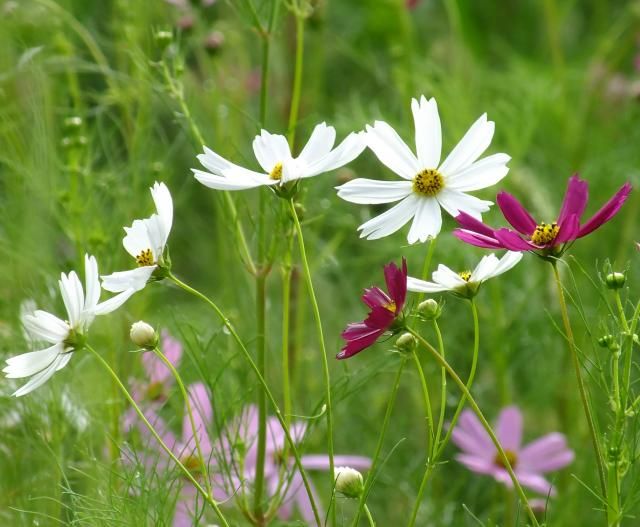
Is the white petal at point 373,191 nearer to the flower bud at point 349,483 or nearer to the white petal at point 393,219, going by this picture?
the white petal at point 393,219

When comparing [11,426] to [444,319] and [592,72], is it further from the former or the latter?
[592,72]

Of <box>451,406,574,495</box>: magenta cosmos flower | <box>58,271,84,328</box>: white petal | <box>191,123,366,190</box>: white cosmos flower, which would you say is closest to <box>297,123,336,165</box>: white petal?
<box>191,123,366,190</box>: white cosmos flower

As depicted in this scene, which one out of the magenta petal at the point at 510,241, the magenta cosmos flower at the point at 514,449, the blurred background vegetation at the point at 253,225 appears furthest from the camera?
the magenta cosmos flower at the point at 514,449

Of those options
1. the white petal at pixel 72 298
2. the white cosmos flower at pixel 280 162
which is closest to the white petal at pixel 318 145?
the white cosmos flower at pixel 280 162

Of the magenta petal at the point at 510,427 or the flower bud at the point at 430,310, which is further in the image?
the magenta petal at the point at 510,427

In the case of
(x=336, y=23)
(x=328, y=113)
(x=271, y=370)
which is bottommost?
(x=271, y=370)

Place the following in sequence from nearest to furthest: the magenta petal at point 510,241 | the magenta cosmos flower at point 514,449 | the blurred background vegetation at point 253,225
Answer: the magenta petal at point 510,241, the blurred background vegetation at point 253,225, the magenta cosmos flower at point 514,449

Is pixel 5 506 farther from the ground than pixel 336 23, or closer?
closer

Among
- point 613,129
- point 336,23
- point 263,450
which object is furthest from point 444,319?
point 336,23
